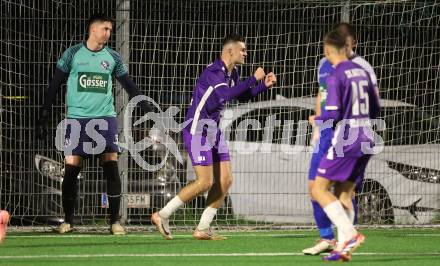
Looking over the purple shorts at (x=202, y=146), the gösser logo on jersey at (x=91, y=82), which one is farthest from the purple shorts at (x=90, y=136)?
the purple shorts at (x=202, y=146)

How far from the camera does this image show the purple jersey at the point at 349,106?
909 centimetres

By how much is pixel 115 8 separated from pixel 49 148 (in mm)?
1939

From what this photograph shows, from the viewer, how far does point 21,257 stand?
973 centimetres

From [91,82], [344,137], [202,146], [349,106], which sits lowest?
[202,146]

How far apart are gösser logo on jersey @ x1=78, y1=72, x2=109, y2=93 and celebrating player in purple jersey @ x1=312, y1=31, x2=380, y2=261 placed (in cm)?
367

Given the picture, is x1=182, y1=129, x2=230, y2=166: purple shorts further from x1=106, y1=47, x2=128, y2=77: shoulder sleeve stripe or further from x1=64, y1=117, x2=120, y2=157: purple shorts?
x1=106, y1=47, x2=128, y2=77: shoulder sleeve stripe

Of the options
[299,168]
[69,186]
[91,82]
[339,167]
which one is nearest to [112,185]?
[69,186]

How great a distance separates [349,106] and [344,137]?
27 centimetres

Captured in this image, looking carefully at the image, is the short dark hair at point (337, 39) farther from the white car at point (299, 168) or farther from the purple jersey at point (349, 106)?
the white car at point (299, 168)

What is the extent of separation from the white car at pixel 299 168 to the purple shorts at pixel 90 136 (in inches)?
68.0

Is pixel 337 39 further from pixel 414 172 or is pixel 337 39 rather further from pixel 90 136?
pixel 414 172

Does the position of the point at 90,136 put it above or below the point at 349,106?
below

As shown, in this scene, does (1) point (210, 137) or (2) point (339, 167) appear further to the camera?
(1) point (210, 137)

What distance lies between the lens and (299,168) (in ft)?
46.0
